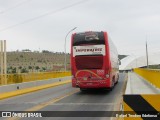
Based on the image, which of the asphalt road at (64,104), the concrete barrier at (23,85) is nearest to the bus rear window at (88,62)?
the asphalt road at (64,104)

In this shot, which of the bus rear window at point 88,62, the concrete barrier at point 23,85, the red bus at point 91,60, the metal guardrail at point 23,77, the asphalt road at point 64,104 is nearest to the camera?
the asphalt road at point 64,104

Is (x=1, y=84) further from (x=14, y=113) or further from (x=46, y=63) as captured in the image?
(x=46, y=63)

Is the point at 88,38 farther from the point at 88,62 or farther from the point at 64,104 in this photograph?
the point at 64,104

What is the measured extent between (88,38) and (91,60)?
1.41 metres

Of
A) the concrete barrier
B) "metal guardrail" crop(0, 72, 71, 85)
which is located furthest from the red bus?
"metal guardrail" crop(0, 72, 71, 85)

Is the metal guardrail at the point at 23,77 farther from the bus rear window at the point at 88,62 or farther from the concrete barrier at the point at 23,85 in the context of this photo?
the bus rear window at the point at 88,62

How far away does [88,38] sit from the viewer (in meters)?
21.7

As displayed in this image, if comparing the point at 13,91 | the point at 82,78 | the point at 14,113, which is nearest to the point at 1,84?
the point at 13,91

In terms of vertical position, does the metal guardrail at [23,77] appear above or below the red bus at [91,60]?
below

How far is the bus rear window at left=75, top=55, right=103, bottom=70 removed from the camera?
21259 millimetres

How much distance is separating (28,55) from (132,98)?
12695 cm

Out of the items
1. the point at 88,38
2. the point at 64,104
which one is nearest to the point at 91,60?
the point at 88,38

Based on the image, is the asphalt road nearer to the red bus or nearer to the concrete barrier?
the red bus

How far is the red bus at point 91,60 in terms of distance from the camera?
69.3ft
